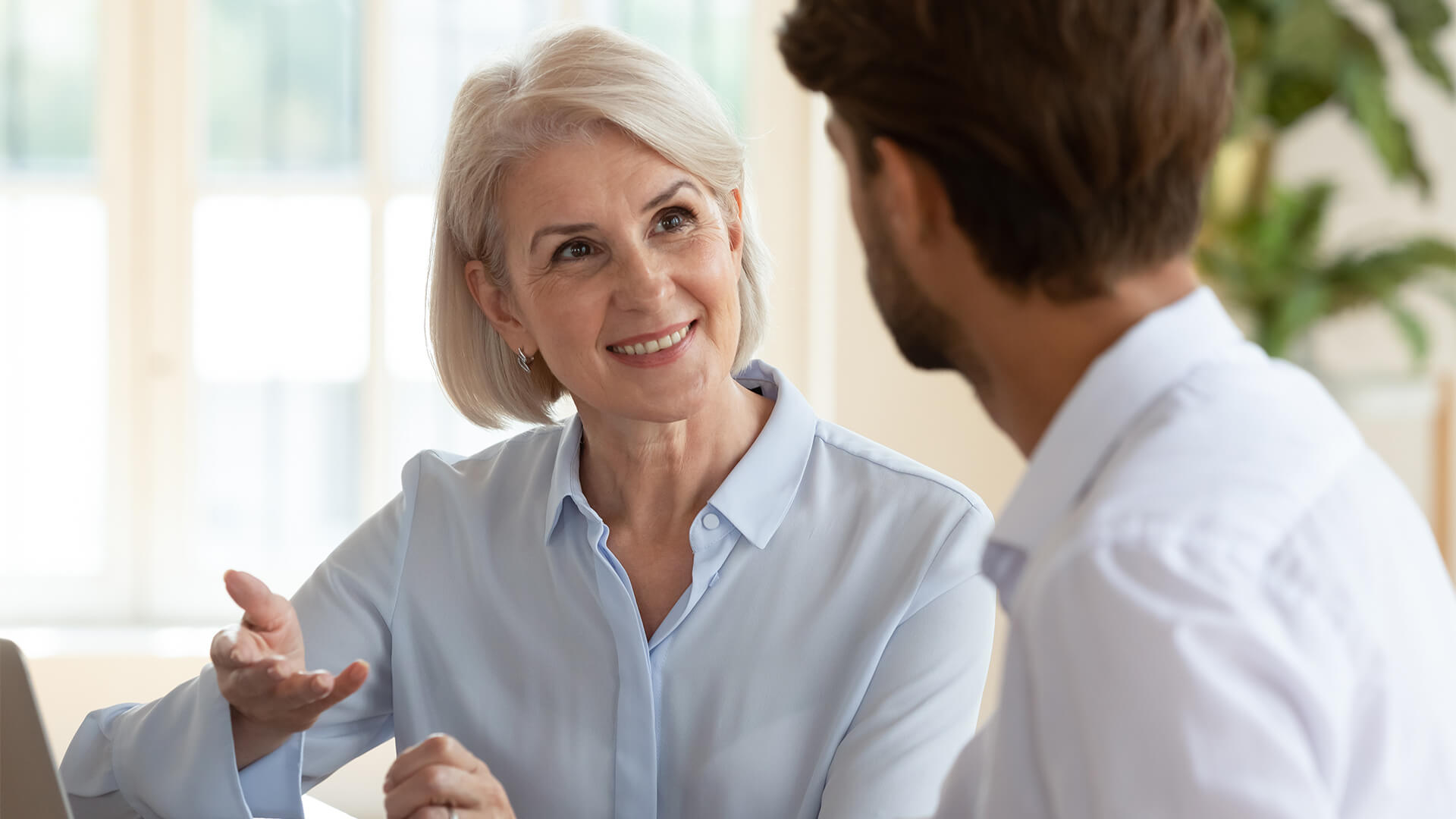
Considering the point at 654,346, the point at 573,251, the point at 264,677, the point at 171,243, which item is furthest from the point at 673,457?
the point at 171,243

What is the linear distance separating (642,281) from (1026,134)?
0.72 metres

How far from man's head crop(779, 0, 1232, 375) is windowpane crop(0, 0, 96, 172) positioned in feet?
10.8

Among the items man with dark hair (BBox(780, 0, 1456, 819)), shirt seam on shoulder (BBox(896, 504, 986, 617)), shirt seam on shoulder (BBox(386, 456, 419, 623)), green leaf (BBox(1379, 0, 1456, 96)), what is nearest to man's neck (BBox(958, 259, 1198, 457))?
man with dark hair (BBox(780, 0, 1456, 819))

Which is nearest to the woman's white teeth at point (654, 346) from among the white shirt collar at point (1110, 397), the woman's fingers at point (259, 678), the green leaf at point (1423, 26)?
the woman's fingers at point (259, 678)

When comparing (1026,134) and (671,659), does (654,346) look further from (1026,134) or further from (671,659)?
(1026,134)

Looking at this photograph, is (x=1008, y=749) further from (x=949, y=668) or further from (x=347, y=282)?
(x=347, y=282)

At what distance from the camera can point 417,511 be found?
160 cm

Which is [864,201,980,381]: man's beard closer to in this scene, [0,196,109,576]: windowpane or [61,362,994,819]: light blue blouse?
[61,362,994,819]: light blue blouse

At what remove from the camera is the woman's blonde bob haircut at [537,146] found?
1.41 m

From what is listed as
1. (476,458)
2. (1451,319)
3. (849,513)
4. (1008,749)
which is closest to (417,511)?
(476,458)

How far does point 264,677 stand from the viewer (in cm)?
125

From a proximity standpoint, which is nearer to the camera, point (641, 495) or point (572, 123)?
point (572, 123)

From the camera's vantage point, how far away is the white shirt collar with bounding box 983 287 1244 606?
0.71 m

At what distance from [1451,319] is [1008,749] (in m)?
3.83
